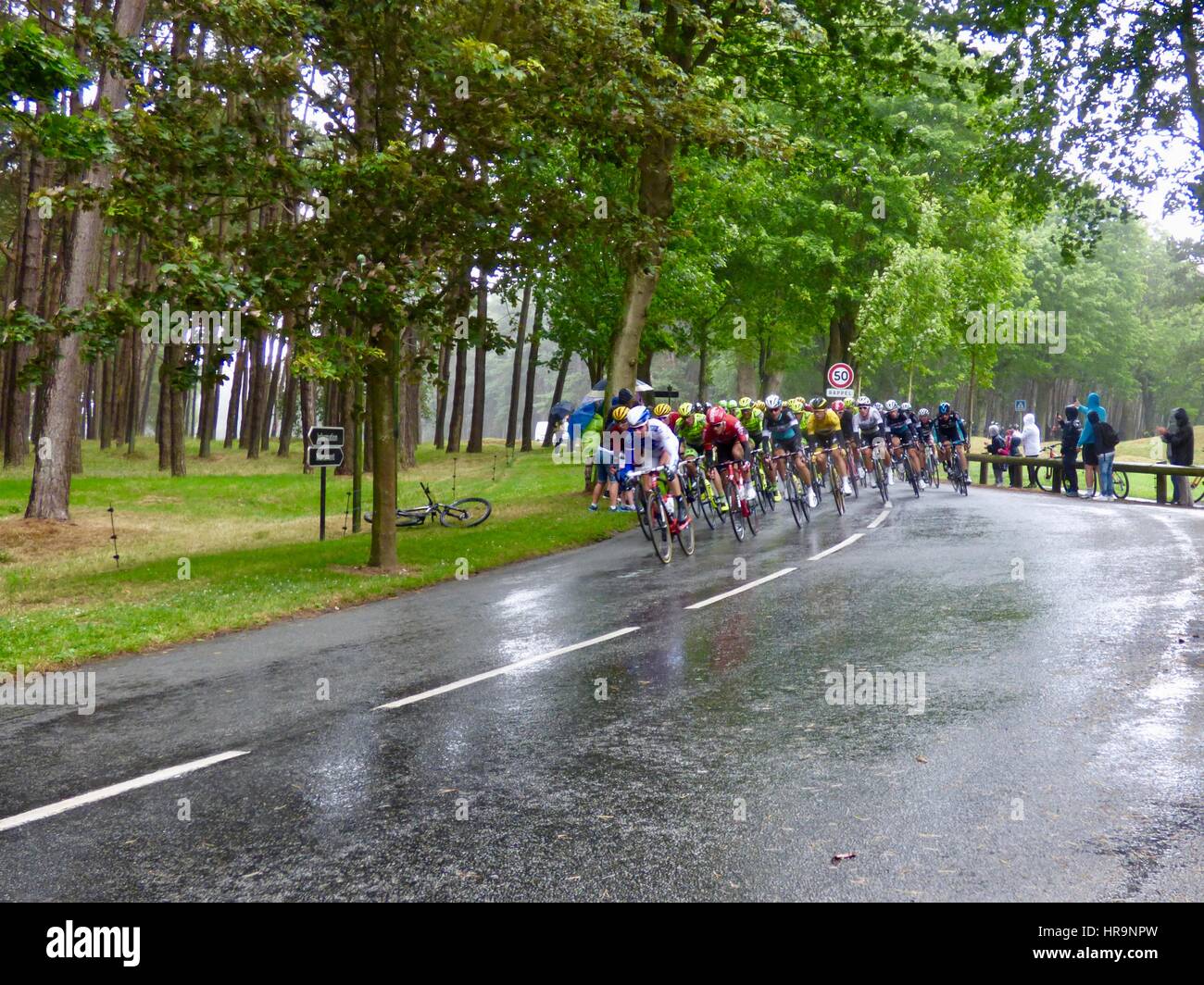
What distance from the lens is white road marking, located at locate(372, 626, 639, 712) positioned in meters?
7.43

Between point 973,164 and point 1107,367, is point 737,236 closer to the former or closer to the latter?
point 973,164

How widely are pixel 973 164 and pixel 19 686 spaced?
27.4 m

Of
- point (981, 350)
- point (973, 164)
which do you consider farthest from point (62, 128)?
point (981, 350)

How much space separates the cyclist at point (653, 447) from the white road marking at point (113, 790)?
9.17 meters

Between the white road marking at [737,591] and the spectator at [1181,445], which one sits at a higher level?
the spectator at [1181,445]

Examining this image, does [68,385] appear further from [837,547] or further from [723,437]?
[837,547]

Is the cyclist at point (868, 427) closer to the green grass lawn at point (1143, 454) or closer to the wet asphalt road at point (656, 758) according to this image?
the green grass lawn at point (1143, 454)

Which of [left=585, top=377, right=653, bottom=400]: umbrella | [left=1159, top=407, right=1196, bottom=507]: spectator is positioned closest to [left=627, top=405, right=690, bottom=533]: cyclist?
[left=585, top=377, right=653, bottom=400]: umbrella

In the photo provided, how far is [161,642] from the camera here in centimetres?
1047

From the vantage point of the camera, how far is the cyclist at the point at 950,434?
25.8m

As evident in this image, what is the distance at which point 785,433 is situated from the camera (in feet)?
65.6

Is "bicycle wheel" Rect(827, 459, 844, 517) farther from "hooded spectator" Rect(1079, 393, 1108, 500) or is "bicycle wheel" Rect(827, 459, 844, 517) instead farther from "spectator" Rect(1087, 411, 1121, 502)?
"spectator" Rect(1087, 411, 1121, 502)

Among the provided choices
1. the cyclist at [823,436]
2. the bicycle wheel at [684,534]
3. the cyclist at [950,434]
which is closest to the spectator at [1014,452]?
the cyclist at [950,434]

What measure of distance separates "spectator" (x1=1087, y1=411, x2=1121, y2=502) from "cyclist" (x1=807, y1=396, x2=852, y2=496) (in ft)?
19.4
